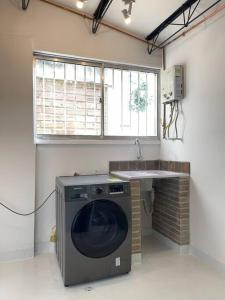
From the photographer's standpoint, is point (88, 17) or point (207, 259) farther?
point (88, 17)

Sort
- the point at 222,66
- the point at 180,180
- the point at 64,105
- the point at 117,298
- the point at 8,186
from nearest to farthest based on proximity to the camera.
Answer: the point at 117,298
the point at 222,66
the point at 8,186
the point at 180,180
the point at 64,105

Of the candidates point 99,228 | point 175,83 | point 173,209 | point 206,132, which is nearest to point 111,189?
point 99,228

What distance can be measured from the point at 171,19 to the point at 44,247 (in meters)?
3.12

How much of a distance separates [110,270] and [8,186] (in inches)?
55.9

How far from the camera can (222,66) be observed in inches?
94.3

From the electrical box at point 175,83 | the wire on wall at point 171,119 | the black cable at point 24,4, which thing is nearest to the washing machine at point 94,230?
the wire on wall at point 171,119

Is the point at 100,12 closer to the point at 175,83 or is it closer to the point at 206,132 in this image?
the point at 175,83

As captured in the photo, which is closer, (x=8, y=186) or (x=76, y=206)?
(x=76, y=206)

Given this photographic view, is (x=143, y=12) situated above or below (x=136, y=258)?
above

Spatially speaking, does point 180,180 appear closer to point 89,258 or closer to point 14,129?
point 89,258

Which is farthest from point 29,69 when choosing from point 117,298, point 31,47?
point 117,298

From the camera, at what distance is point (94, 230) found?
2.29 m

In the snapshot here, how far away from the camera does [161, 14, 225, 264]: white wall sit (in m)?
2.43

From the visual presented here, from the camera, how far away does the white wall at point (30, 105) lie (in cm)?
267
